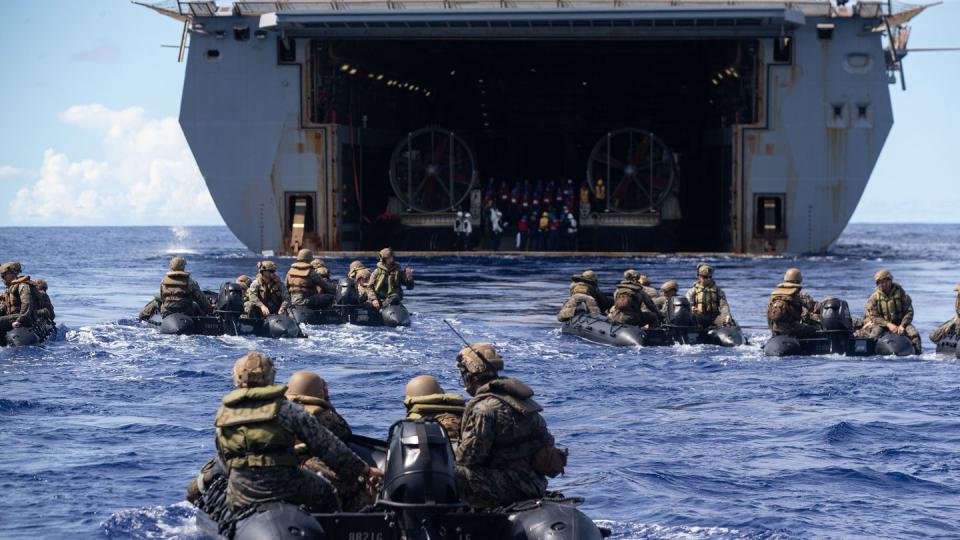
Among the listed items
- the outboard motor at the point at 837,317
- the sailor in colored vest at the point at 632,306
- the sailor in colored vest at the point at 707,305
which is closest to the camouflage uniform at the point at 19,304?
the sailor in colored vest at the point at 632,306

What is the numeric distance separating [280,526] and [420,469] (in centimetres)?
101

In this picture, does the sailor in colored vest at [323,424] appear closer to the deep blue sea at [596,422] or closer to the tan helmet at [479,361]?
the tan helmet at [479,361]

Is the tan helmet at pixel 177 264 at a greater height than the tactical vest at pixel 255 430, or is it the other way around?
the tan helmet at pixel 177 264

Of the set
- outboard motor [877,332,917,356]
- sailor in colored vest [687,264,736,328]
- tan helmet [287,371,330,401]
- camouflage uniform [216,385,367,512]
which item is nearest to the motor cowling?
camouflage uniform [216,385,367,512]

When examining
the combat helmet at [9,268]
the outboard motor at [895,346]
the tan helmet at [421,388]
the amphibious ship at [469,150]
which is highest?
the amphibious ship at [469,150]

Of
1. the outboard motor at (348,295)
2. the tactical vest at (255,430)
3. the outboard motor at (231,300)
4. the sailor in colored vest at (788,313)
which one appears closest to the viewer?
the tactical vest at (255,430)

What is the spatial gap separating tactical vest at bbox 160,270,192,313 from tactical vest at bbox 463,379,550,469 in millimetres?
14564

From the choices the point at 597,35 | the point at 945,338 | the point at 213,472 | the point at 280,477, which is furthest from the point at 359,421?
the point at 597,35

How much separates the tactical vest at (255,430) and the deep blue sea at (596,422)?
78.3 inches

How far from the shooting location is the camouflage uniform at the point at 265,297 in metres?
23.9

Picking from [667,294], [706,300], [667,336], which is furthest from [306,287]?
[706,300]

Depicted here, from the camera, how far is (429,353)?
73.4 feet

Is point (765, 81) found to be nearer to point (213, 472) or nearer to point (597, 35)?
point (597, 35)

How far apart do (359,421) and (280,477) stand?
6775mm
